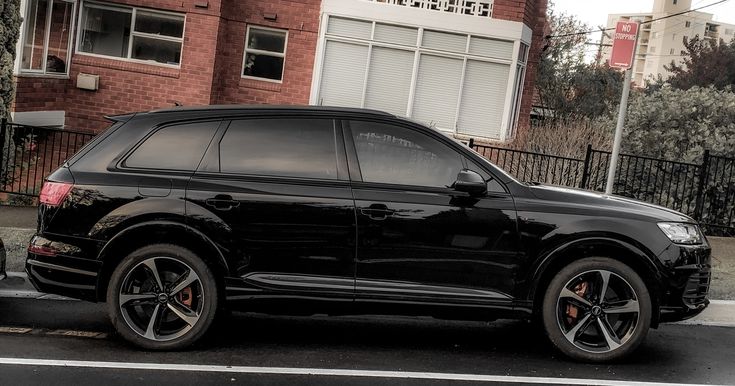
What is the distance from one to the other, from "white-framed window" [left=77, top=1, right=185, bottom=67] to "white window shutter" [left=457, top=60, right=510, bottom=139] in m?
5.88

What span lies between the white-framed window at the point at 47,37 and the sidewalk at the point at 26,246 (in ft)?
17.2

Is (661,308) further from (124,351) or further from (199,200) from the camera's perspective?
(124,351)

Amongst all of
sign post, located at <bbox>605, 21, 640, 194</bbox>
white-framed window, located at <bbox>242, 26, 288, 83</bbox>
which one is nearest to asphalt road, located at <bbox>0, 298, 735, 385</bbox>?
sign post, located at <bbox>605, 21, 640, 194</bbox>

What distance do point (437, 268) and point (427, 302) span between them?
239 mm

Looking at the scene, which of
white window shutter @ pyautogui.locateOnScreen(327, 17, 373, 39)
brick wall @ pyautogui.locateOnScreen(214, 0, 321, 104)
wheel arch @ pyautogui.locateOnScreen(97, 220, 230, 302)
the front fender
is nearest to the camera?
wheel arch @ pyautogui.locateOnScreen(97, 220, 230, 302)

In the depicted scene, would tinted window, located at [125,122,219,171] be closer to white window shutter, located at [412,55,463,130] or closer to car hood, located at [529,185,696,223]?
car hood, located at [529,185,696,223]

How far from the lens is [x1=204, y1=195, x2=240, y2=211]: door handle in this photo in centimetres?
554

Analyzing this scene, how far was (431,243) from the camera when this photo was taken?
18.2 feet

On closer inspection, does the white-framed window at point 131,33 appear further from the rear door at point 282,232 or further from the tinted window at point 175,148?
the rear door at point 282,232

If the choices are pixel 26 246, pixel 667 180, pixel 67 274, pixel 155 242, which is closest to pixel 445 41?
pixel 667 180

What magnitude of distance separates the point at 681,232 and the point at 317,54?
39.0 feet

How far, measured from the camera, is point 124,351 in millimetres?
5594

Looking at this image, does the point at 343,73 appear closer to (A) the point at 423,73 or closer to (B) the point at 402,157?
(A) the point at 423,73

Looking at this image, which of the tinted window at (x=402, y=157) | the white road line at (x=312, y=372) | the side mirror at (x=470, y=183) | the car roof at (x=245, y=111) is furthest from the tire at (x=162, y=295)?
the side mirror at (x=470, y=183)
